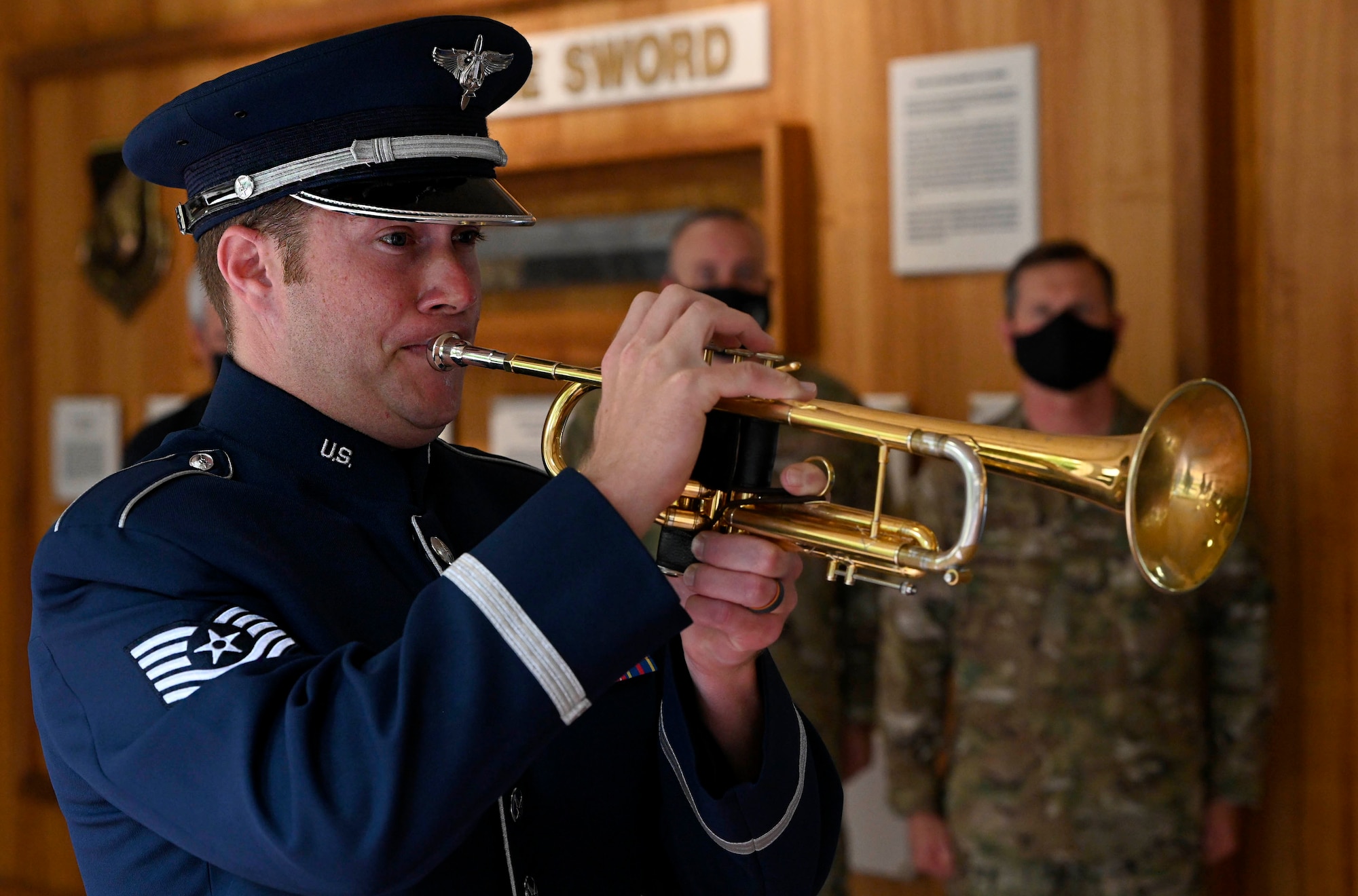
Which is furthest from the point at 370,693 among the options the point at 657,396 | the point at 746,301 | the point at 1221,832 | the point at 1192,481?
the point at 1221,832

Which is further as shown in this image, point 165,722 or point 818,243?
point 818,243

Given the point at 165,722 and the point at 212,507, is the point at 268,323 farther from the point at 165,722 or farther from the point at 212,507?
the point at 165,722

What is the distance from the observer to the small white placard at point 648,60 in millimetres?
3607

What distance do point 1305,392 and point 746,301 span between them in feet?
4.34

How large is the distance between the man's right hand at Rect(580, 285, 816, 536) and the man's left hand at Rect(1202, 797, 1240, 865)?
7.29 feet

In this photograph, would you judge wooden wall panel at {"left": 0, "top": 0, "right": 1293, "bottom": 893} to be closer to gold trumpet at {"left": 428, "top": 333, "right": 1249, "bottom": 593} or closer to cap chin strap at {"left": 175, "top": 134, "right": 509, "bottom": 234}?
gold trumpet at {"left": 428, "top": 333, "right": 1249, "bottom": 593}

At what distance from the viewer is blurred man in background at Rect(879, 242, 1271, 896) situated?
2793 mm

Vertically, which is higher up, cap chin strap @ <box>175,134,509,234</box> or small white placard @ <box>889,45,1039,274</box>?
small white placard @ <box>889,45,1039,274</box>

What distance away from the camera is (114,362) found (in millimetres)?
4883

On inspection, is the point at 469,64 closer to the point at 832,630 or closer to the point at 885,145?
the point at 832,630

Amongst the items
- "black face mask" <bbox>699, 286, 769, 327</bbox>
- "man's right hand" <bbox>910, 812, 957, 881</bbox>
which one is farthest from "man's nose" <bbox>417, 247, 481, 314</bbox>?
"man's right hand" <bbox>910, 812, 957, 881</bbox>

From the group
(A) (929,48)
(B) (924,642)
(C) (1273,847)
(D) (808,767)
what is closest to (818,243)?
(A) (929,48)

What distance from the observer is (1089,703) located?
9.23ft

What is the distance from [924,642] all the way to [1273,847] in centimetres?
98
